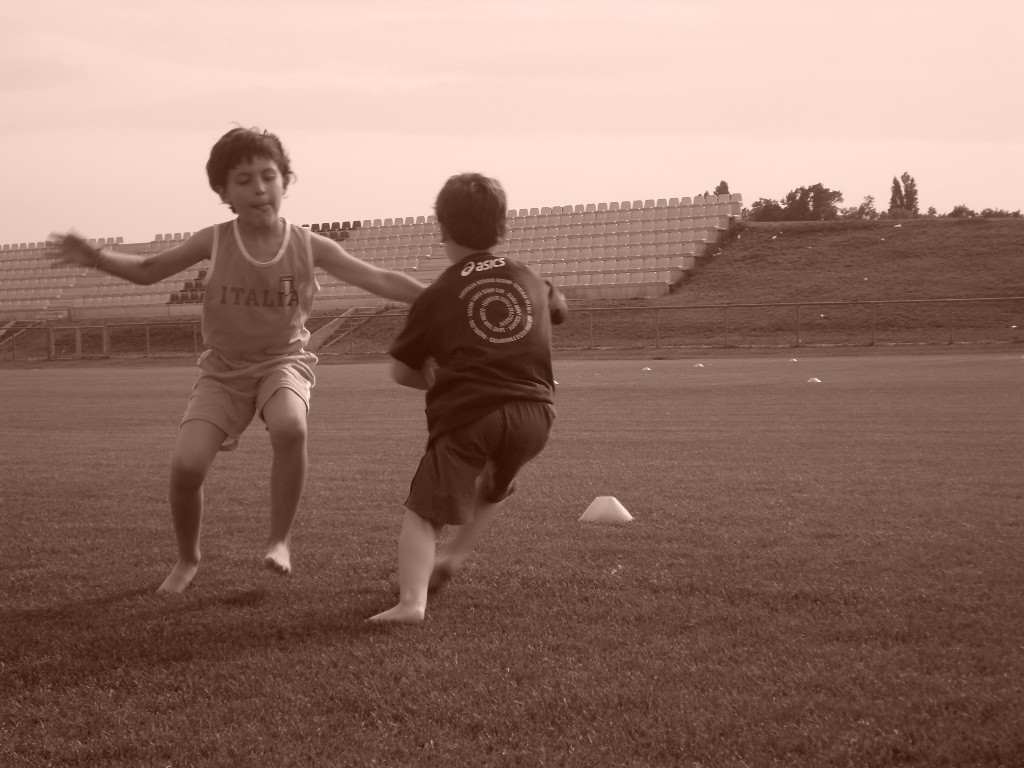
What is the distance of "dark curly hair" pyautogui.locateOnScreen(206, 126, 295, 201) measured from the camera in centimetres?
472

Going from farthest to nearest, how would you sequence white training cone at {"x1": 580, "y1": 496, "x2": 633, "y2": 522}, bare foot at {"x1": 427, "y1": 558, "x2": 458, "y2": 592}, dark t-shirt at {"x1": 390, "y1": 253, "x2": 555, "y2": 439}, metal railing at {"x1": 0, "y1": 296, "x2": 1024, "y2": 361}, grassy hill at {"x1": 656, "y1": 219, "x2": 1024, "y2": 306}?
grassy hill at {"x1": 656, "y1": 219, "x2": 1024, "y2": 306}
metal railing at {"x1": 0, "y1": 296, "x2": 1024, "y2": 361}
white training cone at {"x1": 580, "y1": 496, "x2": 633, "y2": 522}
bare foot at {"x1": 427, "y1": 558, "x2": 458, "y2": 592}
dark t-shirt at {"x1": 390, "y1": 253, "x2": 555, "y2": 439}

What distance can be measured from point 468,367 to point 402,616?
79cm

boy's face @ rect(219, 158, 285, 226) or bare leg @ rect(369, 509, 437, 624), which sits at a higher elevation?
boy's face @ rect(219, 158, 285, 226)

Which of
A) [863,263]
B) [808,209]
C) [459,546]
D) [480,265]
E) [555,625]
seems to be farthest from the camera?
[808,209]

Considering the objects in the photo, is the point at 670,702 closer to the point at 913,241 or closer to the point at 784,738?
the point at 784,738

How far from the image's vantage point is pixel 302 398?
16.0 feet

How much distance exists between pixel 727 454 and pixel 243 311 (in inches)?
203

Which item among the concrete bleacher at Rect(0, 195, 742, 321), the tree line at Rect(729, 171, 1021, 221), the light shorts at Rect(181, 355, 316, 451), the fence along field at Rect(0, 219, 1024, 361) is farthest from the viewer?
the tree line at Rect(729, 171, 1021, 221)

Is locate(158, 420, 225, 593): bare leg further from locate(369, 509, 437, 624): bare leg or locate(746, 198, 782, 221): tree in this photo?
locate(746, 198, 782, 221): tree

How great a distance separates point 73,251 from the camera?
15.7ft

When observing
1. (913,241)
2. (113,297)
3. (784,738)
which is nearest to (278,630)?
(784,738)

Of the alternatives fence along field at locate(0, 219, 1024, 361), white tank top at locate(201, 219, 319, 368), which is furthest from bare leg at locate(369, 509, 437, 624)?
fence along field at locate(0, 219, 1024, 361)

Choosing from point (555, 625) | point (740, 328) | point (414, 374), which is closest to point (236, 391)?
point (414, 374)

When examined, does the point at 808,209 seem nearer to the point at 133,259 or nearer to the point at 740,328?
the point at 740,328
